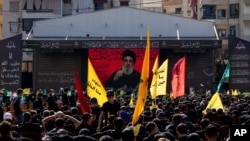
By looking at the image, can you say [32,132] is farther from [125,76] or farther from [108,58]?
[125,76]

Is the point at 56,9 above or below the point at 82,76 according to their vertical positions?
above

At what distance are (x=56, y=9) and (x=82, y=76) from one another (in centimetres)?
1808

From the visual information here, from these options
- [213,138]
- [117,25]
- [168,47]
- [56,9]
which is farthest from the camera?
[56,9]

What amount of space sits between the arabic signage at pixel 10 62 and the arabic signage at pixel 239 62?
31.0 ft

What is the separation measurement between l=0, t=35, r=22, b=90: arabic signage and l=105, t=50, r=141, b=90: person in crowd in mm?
20279

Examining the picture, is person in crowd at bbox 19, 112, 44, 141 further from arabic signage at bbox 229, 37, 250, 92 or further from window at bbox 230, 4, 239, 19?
window at bbox 230, 4, 239, 19

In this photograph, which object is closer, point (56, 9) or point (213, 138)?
point (213, 138)

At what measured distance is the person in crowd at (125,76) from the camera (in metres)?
52.8

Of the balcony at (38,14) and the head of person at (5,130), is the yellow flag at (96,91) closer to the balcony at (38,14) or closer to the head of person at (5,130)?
the head of person at (5,130)

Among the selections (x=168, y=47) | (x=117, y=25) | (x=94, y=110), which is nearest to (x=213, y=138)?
(x=94, y=110)

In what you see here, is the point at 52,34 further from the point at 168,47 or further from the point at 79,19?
the point at 168,47

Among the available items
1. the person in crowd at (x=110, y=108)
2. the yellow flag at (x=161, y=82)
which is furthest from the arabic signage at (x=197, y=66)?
the person in crowd at (x=110, y=108)

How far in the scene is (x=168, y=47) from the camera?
52219 mm

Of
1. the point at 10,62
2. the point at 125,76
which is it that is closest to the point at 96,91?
the point at 10,62
